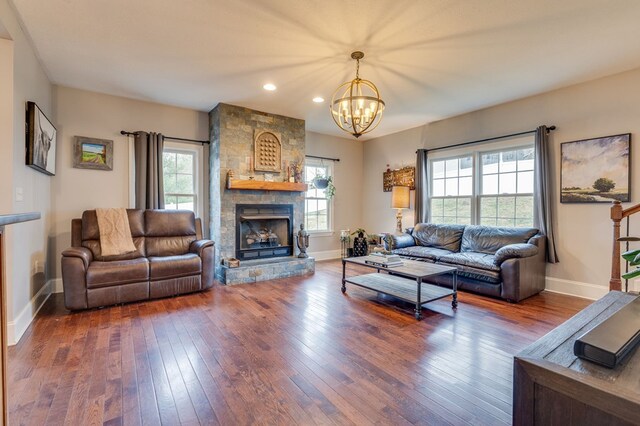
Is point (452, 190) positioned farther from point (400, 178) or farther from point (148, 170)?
point (148, 170)

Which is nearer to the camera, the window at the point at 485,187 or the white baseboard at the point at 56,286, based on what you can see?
the white baseboard at the point at 56,286

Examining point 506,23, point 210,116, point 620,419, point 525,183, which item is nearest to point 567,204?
point 525,183

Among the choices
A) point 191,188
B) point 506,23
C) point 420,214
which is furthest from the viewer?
point 420,214

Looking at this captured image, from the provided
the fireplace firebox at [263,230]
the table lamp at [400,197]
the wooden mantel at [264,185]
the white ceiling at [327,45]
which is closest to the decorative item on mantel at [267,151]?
the wooden mantel at [264,185]

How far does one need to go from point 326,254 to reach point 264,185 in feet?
7.64

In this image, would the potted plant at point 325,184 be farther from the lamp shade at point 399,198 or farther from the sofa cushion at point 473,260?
the sofa cushion at point 473,260

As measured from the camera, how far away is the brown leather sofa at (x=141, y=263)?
3.31m

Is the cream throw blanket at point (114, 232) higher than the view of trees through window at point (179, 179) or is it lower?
lower

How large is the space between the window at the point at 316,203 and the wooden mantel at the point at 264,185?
0.91 metres

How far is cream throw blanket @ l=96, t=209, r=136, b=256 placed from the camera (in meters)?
3.87

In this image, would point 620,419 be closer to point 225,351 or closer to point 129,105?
point 225,351

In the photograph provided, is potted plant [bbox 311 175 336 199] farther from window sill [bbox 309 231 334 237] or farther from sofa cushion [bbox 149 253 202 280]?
sofa cushion [bbox 149 253 202 280]

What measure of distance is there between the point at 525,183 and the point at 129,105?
5.90m

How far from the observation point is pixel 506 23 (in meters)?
2.62
